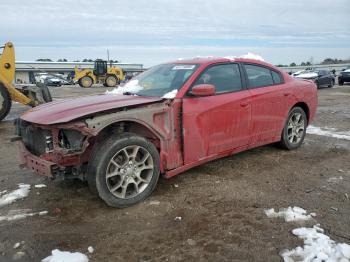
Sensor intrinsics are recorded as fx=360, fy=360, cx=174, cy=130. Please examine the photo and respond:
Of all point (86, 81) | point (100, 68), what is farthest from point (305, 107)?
point (100, 68)

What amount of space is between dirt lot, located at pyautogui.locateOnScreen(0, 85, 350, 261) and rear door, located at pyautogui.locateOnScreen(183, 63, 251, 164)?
462mm

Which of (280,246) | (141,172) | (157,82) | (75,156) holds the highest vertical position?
(157,82)

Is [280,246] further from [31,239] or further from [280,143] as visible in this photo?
[280,143]

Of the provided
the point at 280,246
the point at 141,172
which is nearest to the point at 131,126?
the point at 141,172

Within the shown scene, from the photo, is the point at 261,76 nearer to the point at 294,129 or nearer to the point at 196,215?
the point at 294,129

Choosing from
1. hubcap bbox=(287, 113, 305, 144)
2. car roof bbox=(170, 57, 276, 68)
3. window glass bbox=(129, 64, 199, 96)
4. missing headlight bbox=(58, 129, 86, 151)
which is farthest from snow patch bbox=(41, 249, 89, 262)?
hubcap bbox=(287, 113, 305, 144)

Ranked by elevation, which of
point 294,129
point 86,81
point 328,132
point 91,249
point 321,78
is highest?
point 86,81

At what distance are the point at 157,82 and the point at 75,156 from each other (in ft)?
5.39

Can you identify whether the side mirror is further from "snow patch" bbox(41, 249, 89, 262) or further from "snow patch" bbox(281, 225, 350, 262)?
"snow patch" bbox(41, 249, 89, 262)

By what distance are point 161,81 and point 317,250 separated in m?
2.88

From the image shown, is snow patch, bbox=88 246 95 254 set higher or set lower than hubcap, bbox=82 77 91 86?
lower

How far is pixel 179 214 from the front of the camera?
150 inches

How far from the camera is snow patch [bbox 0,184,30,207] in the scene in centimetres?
427

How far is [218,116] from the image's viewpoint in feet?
15.3
